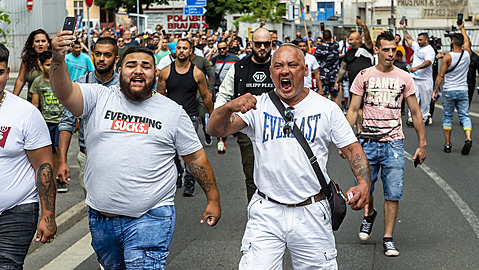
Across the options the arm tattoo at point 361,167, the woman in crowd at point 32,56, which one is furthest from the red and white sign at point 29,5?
the arm tattoo at point 361,167

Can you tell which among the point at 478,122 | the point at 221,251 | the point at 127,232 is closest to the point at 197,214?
the point at 221,251

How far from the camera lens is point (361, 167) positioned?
4512mm

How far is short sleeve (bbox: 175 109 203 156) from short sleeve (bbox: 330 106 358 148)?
88cm

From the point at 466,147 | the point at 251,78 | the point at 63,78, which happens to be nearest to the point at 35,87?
the point at 251,78

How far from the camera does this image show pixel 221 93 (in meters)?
7.48

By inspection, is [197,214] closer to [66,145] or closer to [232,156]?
[66,145]

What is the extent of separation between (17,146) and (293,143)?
1665 millimetres

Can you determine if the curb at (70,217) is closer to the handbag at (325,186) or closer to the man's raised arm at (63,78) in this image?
the man's raised arm at (63,78)

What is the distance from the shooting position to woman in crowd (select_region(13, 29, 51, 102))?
8.92m

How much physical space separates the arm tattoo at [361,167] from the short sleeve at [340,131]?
0.37 feet

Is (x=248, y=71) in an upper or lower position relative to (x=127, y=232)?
upper

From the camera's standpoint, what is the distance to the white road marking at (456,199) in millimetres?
7906

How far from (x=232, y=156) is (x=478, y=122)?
6.69m

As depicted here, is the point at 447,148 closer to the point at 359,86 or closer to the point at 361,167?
the point at 359,86
